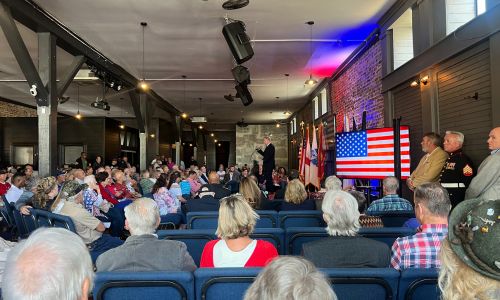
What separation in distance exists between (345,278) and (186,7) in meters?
6.22

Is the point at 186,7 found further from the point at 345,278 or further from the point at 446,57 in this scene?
the point at 345,278

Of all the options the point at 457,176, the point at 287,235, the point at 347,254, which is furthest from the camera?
the point at 457,176

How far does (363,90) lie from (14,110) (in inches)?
656

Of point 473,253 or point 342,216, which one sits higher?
point 473,253

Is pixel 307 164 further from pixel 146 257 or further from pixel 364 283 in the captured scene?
pixel 364 283

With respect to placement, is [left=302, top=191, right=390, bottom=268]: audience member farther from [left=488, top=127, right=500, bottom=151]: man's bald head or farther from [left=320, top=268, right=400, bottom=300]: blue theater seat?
[left=488, top=127, right=500, bottom=151]: man's bald head

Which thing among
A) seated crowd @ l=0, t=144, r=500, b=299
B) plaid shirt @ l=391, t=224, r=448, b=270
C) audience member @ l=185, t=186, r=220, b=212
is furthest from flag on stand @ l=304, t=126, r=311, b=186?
plaid shirt @ l=391, t=224, r=448, b=270

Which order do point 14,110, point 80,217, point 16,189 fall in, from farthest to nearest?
point 14,110
point 16,189
point 80,217

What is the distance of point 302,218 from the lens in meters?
4.44

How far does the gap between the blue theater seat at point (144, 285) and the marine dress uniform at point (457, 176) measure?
3.95 meters

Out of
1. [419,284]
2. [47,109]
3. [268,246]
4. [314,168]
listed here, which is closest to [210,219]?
[268,246]

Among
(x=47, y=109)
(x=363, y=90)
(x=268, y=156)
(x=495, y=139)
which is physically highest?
(x=363, y=90)

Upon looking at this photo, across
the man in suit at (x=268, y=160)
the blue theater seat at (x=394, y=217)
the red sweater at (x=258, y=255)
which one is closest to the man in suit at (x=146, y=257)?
the red sweater at (x=258, y=255)

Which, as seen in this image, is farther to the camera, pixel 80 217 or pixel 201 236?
pixel 80 217
